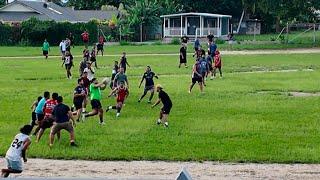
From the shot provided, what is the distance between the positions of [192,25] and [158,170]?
59.2m

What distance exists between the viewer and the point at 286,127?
1858 centimetres

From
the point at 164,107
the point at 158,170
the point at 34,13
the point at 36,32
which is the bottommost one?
the point at 158,170

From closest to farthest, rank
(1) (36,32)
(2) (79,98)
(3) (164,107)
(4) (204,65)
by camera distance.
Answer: (3) (164,107) → (2) (79,98) → (4) (204,65) → (1) (36,32)

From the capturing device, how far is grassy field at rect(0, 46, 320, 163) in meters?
15.3

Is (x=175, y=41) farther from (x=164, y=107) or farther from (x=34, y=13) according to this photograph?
(x=164, y=107)

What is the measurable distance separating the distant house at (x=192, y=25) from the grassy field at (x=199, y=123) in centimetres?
3729

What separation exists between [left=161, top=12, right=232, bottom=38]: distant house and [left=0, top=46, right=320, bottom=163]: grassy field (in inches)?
1468

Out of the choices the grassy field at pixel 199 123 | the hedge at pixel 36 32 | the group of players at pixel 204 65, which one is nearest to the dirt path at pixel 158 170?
the grassy field at pixel 199 123

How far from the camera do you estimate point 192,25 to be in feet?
237

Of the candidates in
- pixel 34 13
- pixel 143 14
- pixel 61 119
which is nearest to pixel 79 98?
pixel 61 119

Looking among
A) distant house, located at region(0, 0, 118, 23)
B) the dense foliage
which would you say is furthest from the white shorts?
distant house, located at region(0, 0, 118, 23)

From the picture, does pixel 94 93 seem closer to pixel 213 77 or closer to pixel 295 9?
pixel 213 77

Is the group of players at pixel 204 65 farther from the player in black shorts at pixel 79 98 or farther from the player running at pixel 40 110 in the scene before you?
the player running at pixel 40 110

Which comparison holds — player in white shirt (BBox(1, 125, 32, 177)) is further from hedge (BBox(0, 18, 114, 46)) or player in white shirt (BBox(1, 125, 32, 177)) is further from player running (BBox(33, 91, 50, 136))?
hedge (BBox(0, 18, 114, 46))
